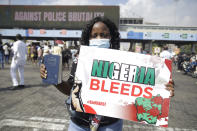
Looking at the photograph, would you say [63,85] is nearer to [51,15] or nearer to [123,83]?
[123,83]

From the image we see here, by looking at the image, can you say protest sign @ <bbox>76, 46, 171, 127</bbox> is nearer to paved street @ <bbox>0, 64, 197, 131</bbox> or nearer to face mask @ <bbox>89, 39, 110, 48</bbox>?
face mask @ <bbox>89, 39, 110, 48</bbox>

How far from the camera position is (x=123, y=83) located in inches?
58.4

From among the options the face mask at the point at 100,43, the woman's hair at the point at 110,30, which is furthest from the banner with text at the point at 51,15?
the face mask at the point at 100,43

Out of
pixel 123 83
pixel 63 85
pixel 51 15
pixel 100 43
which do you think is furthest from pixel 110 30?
pixel 51 15

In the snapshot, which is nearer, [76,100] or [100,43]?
[76,100]

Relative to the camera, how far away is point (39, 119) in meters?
3.55

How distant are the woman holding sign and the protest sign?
0.06 metres

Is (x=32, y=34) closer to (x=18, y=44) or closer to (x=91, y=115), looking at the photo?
(x=18, y=44)

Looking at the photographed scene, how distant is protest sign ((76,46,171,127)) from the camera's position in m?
1.45

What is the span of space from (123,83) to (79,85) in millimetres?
395

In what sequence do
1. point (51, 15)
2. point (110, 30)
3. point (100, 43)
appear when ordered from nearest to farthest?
point (100, 43) → point (110, 30) → point (51, 15)

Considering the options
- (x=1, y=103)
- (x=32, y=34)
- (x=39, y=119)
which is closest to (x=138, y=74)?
(x=39, y=119)

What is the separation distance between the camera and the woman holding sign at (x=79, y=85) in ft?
4.70

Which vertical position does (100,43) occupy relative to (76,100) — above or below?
above
